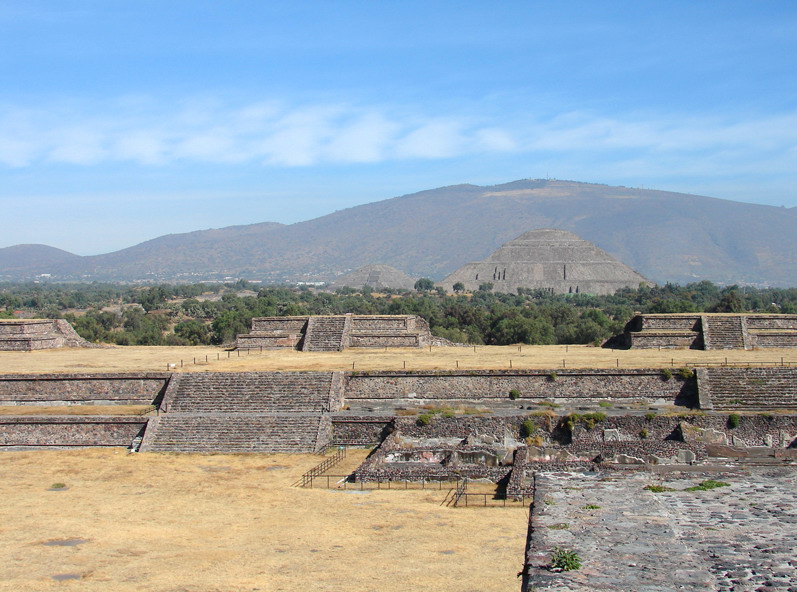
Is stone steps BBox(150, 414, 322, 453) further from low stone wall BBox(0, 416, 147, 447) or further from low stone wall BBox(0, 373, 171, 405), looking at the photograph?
low stone wall BBox(0, 373, 171, 405)

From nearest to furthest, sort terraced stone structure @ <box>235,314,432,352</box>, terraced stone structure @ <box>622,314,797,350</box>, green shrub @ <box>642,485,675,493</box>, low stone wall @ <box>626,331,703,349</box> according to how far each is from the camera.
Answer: green shrub @ <box>642,485,675,493</box>, terraced stone structure @ <box>622,314,797,350</box>, low stone wall @ <box>626,331,703,349</box>, terraced stone structure @ <box>235,314,432,352</box>

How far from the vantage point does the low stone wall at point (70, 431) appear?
32.8m

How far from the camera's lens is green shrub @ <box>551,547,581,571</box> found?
13.0 metres

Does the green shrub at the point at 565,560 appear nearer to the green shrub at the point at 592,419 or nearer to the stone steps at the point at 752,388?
the green shrub at the point at 592,419

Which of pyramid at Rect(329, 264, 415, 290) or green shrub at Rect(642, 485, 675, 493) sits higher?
pyramid at Rect(329, 264, 415, 290)

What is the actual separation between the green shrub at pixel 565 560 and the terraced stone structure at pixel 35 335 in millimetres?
39212

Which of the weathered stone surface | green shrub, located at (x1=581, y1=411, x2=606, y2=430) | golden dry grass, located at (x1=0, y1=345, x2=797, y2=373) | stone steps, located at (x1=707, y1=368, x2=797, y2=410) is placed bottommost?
the weathered stone surface

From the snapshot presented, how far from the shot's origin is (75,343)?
50094 mm

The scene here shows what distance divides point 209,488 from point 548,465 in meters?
8.65

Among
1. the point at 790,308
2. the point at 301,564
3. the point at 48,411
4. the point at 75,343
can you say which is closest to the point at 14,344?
the point at 75,343

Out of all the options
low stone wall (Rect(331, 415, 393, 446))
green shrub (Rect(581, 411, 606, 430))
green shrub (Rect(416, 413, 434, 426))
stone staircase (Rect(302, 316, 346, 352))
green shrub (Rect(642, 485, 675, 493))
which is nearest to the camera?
green shrub (Rect(642, 485, 675, 493))

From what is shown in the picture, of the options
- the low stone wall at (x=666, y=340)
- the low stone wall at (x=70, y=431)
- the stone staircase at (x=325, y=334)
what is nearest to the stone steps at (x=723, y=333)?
the low stone wall at (x=666, y=340)

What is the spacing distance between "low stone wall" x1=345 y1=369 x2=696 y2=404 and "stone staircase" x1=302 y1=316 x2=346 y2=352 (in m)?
9.85

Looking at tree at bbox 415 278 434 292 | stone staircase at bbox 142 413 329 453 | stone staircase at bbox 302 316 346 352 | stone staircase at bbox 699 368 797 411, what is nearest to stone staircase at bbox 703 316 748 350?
stone staircase at bbox 699 368 797 411
